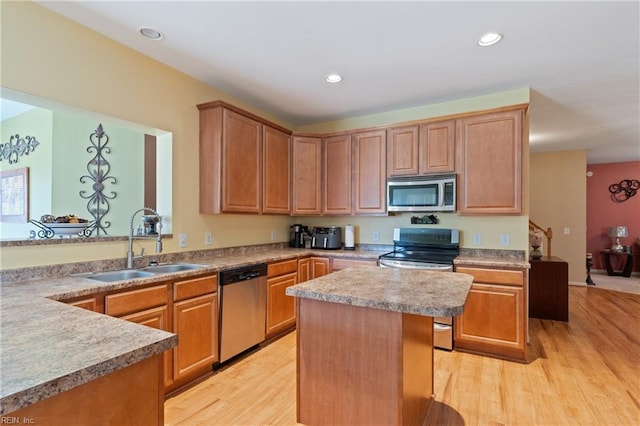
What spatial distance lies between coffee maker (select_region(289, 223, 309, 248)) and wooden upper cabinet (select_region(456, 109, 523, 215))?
2.00 meters

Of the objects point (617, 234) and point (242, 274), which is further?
point (617, 234)

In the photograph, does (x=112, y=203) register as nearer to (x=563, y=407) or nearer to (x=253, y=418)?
(x=253, y=418)

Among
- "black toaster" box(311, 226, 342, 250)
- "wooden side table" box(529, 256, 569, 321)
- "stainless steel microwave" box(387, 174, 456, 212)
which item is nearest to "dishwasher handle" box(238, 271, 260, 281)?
"black toaster" box(311, 226, 342, 250)

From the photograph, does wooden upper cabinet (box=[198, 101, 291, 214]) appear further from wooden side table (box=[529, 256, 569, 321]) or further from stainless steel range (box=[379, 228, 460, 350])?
wooden side table (box=[529, 256, 569, 321])

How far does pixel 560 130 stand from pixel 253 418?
220 inches

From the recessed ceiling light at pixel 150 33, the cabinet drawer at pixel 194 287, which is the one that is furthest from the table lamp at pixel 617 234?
the recessed ceiling light at pixel 150 33

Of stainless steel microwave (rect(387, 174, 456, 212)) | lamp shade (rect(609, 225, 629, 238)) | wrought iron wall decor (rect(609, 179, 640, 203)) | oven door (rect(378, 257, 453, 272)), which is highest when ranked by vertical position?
wrought iron wall decor (rect(609, 179, 640, 203))

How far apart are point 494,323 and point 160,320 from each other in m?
2.89

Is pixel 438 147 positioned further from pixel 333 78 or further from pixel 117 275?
pixel 117 275

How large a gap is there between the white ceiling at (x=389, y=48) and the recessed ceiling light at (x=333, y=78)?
5 cm

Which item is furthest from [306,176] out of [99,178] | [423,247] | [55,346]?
[55,346]

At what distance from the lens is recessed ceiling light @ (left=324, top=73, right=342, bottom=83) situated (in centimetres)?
308

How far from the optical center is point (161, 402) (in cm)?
109

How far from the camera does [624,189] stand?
7348mm
